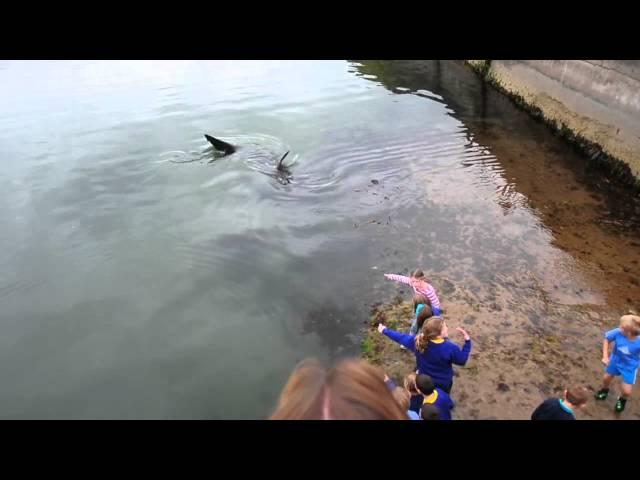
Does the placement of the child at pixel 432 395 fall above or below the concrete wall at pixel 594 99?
below

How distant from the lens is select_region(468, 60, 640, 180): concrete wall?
402 inches

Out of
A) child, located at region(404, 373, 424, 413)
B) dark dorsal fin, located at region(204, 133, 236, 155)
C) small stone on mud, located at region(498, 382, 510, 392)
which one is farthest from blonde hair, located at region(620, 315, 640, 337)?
dark dorsal fin, located at region(204, 133, 236, 155)

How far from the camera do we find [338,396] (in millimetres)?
1626

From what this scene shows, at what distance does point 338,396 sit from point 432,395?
10.2ft

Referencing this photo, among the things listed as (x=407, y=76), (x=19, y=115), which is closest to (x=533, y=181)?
(x=407, y=76)

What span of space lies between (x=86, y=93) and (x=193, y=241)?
706 inches

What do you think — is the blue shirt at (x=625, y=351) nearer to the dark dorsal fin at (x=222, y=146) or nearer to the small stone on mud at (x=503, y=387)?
the small stone on mud at (x=503, y=387)

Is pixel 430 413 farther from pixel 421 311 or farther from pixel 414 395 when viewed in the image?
pixel 421 311

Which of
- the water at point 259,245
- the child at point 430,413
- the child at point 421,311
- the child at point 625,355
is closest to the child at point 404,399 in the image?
the child at point 430,413

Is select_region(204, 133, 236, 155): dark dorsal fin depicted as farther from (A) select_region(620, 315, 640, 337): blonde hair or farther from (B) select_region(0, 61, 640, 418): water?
(A) select_region(620, 315, 640, 337): blonde hair

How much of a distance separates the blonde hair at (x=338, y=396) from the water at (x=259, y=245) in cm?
423

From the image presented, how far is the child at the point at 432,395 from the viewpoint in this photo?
4.24m

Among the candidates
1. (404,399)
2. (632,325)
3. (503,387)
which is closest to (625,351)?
(632,325)
